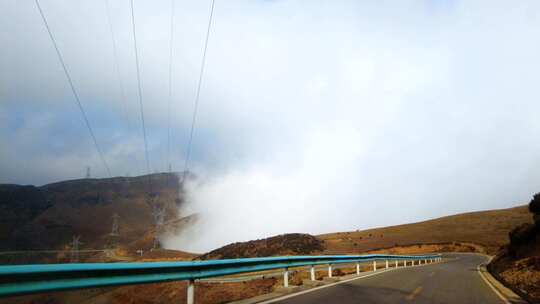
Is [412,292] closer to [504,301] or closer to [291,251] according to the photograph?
[504,301]

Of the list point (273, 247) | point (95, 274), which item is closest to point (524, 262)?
point (95, 274)

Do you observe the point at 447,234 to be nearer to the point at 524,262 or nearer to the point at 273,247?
the point at 273,247

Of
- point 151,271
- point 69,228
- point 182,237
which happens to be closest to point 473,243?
point 151,271

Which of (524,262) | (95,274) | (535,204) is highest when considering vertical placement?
(535,204)

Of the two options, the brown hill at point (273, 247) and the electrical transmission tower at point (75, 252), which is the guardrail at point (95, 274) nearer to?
the brown hill at point (273, 247)

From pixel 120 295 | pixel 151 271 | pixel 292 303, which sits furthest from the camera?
pixel 120 295

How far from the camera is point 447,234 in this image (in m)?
87.1

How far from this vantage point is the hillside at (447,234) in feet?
244

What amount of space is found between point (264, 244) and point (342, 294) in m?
65.9

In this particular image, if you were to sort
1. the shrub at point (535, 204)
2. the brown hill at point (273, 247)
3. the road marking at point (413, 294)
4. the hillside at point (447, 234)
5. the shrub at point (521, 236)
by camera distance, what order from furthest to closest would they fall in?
the hillside at point (447, 234) < the brown hill at point (273, 247) < the shrub at point (535, 204) < the shrub at point (521, 236) < the road marking at point (413, 294)

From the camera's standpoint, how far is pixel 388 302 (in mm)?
8398

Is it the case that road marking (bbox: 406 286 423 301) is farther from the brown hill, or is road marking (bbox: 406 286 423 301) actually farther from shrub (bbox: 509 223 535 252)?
the brown hill

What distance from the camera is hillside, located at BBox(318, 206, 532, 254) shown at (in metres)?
74.2

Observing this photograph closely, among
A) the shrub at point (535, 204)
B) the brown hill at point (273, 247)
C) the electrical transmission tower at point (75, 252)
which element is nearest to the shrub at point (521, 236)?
the shrub at point (535, 204)
